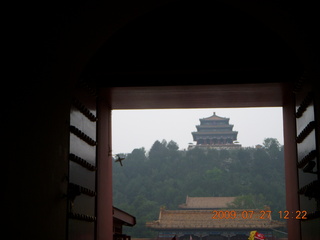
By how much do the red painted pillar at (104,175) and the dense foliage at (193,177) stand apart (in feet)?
145

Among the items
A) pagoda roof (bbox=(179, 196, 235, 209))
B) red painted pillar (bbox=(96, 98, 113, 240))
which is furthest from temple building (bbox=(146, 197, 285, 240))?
red painted pillar (bbox=(96, 98, 113, 240))

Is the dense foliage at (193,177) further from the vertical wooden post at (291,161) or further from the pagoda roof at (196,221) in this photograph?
the vertical wooden post at (291,161)

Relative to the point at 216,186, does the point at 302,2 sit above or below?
below

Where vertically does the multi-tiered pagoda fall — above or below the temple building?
above

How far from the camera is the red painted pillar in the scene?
4.99m

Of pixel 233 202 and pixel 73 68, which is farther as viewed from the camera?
pixel 233 202

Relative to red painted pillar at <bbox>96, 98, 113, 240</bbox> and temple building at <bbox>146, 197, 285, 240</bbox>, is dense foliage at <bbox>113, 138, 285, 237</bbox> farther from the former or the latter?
red painted pillar at <bbox>96, 98, 113, 240</bbox>

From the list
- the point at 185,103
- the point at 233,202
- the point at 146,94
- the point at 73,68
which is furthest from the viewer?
the point at 233,202

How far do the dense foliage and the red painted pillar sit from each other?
4427cm

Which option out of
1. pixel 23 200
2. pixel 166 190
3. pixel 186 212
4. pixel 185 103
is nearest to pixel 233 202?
pixel 166 190

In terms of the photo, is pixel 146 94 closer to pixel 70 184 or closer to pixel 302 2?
pixel 70 184

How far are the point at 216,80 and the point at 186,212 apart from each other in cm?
3004

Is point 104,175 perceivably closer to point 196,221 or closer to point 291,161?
point 291,161

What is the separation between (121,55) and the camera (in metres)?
4.62
